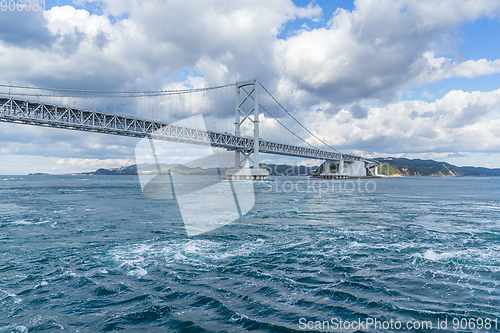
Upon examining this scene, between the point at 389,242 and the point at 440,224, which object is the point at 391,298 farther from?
the point at 440,224

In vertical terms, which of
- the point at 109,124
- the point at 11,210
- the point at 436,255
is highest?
the point at 109,124

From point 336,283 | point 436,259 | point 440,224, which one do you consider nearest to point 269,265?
point 336,283

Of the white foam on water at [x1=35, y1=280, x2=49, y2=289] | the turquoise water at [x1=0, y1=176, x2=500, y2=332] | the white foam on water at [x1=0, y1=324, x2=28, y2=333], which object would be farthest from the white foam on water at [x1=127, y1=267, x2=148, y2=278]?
the white foam on water at [x1=0, y1=324, x2=28, y2=333]

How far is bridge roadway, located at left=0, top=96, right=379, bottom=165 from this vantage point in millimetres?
35094

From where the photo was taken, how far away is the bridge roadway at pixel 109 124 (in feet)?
115

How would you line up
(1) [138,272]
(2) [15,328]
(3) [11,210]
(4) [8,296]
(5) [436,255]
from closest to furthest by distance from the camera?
(2) [15,328] → (4) [8,296] → (1) [138,272] → (5) [436,255] → (3) [11,210]

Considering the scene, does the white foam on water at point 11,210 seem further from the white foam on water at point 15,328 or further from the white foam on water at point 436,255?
the white foam on water at point 436,255

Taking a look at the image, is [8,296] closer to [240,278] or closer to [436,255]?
[240,278]

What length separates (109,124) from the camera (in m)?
43.2

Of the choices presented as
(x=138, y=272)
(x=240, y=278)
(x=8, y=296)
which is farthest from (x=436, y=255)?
(x=8, y=296)

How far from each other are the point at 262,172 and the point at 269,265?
56.7m

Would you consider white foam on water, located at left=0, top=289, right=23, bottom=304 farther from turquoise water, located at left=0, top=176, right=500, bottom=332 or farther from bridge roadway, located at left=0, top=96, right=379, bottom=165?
bridge roadway, located at left=0, top=96, right=379, bottom=165

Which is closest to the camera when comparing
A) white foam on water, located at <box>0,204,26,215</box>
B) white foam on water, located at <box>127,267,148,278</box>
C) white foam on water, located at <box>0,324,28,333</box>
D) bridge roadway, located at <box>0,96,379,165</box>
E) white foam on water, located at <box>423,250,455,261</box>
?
white foam on water, located at <box>0,324,28,333</box>

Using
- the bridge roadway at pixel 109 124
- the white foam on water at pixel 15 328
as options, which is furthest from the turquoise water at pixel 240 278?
the bridge roadway at pixel 109 124
